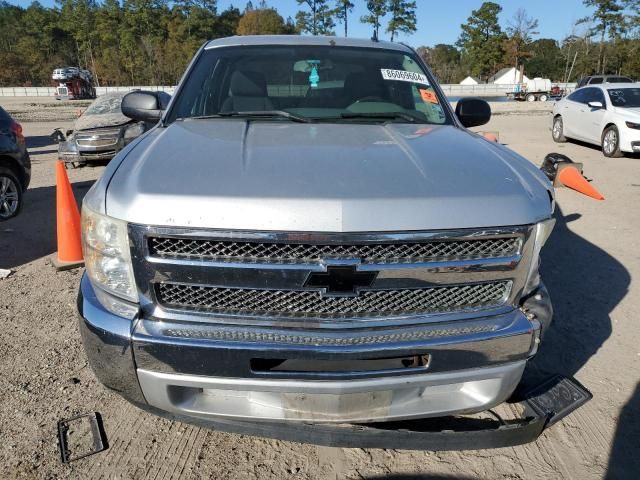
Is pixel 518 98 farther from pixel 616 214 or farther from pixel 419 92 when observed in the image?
pixel 419 92

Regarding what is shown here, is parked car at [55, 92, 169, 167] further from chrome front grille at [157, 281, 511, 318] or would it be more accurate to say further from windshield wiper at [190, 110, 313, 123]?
chrome front grille at [157, 281, 511, 318]

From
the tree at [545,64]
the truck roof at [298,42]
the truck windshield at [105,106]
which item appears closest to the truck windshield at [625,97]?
the truck roof at [298,42]

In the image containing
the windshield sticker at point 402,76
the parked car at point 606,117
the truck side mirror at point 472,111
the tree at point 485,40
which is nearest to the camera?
the windshield sticker at point 402,76

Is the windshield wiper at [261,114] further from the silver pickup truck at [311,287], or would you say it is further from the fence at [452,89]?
the fence at [452,89]

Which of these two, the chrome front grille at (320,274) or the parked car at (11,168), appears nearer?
the chrome front grille at (320,274)

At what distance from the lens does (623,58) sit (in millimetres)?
55000

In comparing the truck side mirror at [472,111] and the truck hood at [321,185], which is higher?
the truck side mirror at [472,111]

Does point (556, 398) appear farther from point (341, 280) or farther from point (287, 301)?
point (287, 301)

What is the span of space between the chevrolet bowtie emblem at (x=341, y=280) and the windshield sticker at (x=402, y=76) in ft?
6.76

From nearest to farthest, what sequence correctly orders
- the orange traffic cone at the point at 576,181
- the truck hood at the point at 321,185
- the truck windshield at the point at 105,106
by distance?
the truck hood at the point at 321,185
the orange traffic cone at the point at 576,181
the truck windshield at the point at 105,106

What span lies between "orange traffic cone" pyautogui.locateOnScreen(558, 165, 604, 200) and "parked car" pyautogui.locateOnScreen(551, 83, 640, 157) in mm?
4118

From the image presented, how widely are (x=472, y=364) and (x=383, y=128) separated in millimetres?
1442

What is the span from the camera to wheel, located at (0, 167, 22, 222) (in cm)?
673

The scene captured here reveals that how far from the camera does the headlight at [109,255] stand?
1.95 metres
